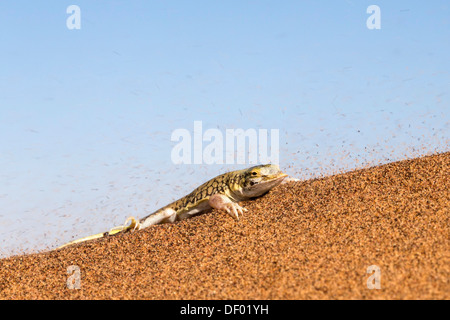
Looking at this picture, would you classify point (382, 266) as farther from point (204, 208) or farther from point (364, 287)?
A: point (204, 208)

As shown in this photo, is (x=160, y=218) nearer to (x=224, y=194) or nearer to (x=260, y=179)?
(x=224, y=194)

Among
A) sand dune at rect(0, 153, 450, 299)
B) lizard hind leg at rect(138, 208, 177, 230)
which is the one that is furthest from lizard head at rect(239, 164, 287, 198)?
lizard hind leg at rect(138, 208, 177, 230)

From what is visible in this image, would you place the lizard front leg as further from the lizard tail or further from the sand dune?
the lizard tail

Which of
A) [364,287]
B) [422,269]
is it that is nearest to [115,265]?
[364,287]

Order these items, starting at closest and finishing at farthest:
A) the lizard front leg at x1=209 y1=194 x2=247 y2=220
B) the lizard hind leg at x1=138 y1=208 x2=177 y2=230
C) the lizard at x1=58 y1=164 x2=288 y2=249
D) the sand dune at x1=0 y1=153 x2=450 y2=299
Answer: the sand dune at x1=0 y1=153 x2=450 y2=299, the lizard front leg at x1=209 y1=194 x2=247 y2=220, the lizard at x1=58 y1=164 x2=288 y2=249, the lizard hind leg at x1=138 y1=208 x2=177 y2=230
